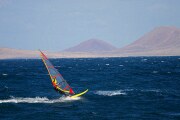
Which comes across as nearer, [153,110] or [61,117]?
[61,117]

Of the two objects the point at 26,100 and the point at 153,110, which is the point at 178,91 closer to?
the point at 153,110

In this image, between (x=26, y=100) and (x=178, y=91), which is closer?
(x=26, y=100)

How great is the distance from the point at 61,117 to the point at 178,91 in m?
25.4

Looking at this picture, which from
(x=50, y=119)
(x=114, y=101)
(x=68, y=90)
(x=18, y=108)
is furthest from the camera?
(x=68, y=90)

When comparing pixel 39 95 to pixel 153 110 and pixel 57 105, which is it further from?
pixel 153 110

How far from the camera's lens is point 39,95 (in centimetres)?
5441

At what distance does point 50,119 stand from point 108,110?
7.40 metres

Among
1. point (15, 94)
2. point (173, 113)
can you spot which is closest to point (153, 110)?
point (173, 113)

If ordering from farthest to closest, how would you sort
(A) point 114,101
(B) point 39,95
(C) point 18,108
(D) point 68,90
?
(B) point 39,95 < (D) point 68,90 < (A) point 114,101 < (C) point 18,108

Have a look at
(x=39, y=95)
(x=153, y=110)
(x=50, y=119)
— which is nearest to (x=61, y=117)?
(x=50, y=119)

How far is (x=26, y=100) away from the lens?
49.0m

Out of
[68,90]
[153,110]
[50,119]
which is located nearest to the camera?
[50,119]

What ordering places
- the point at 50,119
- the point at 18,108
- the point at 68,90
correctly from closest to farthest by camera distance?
the point at 50,119
the point at 18,108
the point at 68,90

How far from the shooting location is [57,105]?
43969mm
